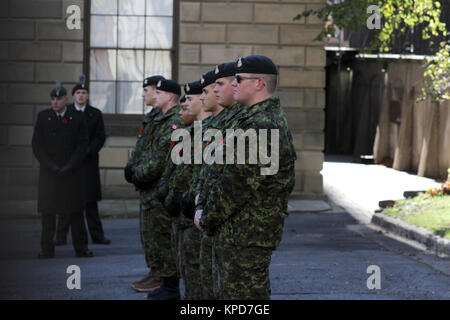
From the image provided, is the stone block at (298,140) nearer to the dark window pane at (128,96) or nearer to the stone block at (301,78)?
the stone block at (301,78)

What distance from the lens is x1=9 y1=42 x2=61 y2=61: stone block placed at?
559 inches

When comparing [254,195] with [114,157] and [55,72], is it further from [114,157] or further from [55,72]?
[55,72]

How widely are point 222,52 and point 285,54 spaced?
1086mm

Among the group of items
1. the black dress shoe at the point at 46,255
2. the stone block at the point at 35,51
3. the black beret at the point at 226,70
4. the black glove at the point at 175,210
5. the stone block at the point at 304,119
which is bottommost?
the black dress shoe at the point at 46,255

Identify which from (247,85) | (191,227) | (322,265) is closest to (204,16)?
(322,265)

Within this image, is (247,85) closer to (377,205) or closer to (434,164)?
(377,205)

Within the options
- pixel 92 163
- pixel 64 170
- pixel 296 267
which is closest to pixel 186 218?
pixel 296 267

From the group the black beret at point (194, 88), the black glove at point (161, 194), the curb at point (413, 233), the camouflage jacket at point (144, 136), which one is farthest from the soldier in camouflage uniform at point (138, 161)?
the curb at point (413, 233)

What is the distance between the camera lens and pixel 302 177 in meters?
14.6

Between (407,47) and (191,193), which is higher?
(407,47)

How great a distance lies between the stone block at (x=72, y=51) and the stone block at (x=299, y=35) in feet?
11.4

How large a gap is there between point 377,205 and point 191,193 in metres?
9.23

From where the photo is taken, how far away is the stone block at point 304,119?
1458cm

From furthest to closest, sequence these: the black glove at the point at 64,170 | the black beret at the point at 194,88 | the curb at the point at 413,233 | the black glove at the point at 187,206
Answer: the curb at the point at 413,233
the black glove at the point at 64,170
the black beret at the point at 194,88
the black glove at the point at 187,206
